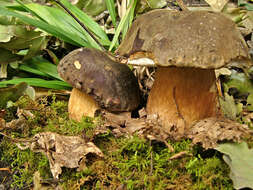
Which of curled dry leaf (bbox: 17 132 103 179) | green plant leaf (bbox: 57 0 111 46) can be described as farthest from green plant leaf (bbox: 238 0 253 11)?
curled dry leaf (bbox: 17 132 103 179)

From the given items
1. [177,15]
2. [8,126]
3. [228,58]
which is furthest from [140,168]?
[8,126]

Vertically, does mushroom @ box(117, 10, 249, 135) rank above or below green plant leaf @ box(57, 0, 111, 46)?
below

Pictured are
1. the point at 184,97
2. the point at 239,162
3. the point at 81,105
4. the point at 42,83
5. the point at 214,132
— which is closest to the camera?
the point at 239,162

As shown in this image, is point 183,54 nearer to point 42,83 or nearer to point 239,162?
point 239,162

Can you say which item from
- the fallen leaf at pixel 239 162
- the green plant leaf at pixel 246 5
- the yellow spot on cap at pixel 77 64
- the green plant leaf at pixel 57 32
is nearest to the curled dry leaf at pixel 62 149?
the yellow spot on cap at pixel 77 64

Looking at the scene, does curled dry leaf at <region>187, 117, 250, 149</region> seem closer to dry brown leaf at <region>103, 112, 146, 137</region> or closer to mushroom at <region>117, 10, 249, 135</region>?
mushroom at <region>117, 10, 249, 135</region>

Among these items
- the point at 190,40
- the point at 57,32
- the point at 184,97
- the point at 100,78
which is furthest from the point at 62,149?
the point at 57,32
